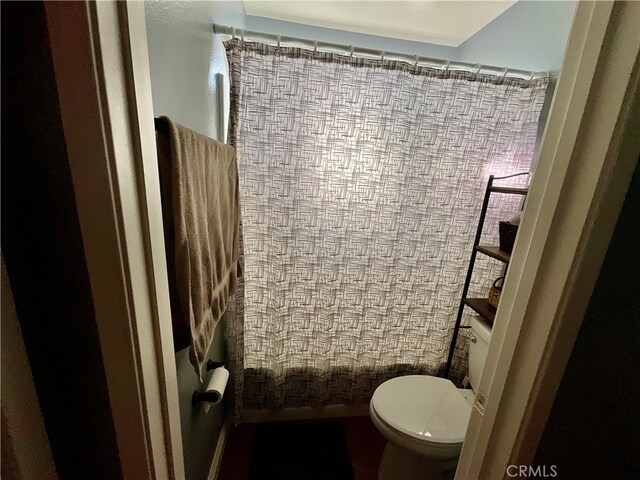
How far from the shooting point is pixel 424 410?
4.42 feet

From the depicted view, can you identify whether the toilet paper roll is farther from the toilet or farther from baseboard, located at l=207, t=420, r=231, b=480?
the toilet

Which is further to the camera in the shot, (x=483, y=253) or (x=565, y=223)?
(x=483, y=253)

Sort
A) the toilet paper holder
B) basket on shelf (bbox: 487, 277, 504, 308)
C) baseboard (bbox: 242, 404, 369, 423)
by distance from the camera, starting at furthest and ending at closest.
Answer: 1. baseboard (bbox: 242, 404, 369, 423)
2. basket on shelf (bbox: 487, 277, 504, 308)
3. the toilet paper holder

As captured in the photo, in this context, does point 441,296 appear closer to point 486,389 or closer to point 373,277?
point 373,277

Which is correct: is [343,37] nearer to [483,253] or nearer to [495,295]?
[483,253]

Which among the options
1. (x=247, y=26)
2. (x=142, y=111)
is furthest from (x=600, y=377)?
(x=247, y=26)

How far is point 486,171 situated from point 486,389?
3.95 feet

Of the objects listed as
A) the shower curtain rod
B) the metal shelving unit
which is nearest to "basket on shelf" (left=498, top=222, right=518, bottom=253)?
the metal shelving unit

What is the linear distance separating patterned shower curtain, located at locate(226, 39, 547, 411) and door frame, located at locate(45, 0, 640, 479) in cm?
93

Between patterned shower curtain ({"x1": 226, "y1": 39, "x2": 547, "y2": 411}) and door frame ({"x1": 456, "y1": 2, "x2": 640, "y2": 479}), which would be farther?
patterned shower curtain ({"x1": 226, "y1": 39, "x2": 547, "y2": 411})

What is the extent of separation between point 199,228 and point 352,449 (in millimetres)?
1558

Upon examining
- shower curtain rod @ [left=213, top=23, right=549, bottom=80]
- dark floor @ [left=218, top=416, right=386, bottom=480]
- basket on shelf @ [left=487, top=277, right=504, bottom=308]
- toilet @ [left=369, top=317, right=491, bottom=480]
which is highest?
shower curtain rod @ [left=213, top=23, right=549, bottom=80]

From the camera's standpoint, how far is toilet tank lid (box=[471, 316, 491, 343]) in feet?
4.53

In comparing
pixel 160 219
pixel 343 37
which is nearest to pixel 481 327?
pixel 160 219
